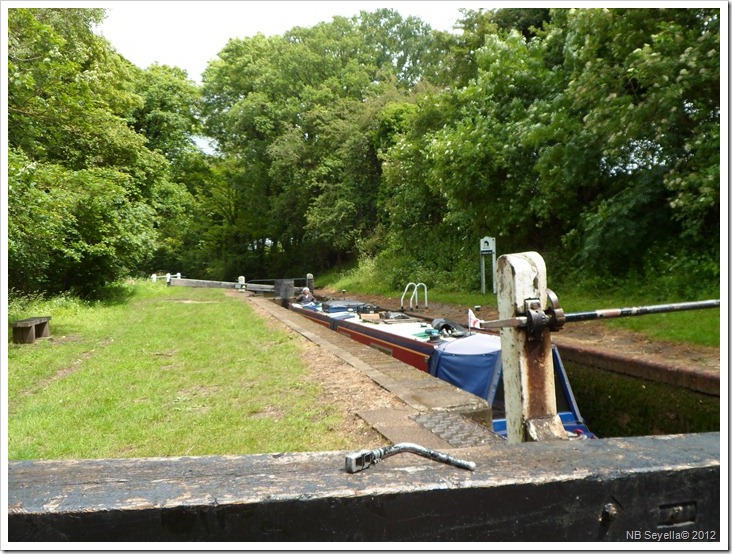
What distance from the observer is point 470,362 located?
5.83 m

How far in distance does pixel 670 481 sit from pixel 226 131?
105 feet

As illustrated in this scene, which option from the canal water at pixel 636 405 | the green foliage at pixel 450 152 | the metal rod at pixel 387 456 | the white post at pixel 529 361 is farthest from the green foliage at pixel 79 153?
the canal water at pixel 636 405

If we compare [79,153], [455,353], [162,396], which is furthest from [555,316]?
[79,153]

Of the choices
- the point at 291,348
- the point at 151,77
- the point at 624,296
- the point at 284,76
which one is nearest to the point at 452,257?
the point at 624,296

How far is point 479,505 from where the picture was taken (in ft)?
4.77

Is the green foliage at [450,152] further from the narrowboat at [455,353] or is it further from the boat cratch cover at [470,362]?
the boat cratch cover at [470,362]

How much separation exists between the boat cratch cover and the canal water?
147 centimetres

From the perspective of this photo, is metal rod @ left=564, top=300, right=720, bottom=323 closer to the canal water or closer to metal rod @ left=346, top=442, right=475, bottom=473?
metal rod @ left=346, top=442, right=475, bottom=473

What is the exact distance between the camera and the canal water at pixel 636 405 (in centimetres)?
504

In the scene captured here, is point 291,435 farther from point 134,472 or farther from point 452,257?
point 452,257

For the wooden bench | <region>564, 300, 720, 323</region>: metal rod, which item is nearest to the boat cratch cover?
<region>564, 300, 720, 323</region>: metal rod

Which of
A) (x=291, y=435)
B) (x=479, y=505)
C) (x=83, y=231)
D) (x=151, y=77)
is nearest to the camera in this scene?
(x=479, y=505)

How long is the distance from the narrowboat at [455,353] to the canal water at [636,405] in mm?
863

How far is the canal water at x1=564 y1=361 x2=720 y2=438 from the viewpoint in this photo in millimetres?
5043
